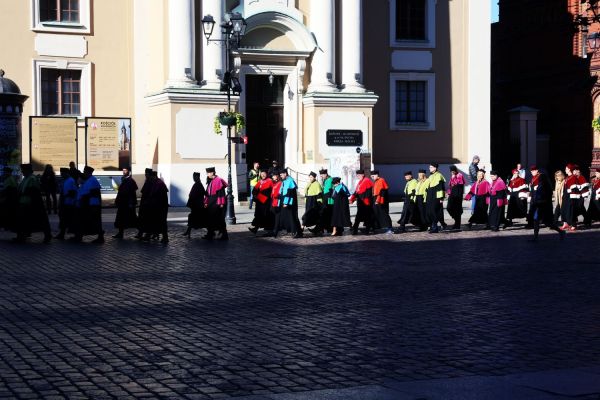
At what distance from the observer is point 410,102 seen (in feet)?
141

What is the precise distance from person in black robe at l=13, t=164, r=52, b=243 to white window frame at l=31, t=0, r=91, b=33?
15.0 metres

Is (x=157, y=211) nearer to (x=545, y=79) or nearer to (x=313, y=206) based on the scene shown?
(x=313, y=206)

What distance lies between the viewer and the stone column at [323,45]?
3944cm

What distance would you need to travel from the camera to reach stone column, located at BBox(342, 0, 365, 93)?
3962 centimetres

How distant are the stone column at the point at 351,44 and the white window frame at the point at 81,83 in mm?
9098

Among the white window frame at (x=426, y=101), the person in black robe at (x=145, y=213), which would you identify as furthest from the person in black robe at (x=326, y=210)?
the white window frame at (x=426, y=101)

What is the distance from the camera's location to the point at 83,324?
1192 cm

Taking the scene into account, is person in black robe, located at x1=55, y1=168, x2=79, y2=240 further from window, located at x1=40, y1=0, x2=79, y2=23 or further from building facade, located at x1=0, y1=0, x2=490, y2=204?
window, located at x1=40, y1=0, x2=79, y2=23

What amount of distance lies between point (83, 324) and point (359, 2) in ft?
96.3

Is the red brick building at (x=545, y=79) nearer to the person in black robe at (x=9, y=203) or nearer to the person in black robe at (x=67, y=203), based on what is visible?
the person in black robe at (x=67, y=203)

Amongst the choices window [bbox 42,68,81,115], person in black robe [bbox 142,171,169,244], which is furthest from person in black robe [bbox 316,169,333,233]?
window [bbox 42,68,81,115]

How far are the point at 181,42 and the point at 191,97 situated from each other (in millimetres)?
1895

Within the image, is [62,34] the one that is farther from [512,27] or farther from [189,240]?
[512,27]

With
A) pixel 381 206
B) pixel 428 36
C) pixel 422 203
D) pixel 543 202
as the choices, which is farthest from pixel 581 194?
pixel 428 36
